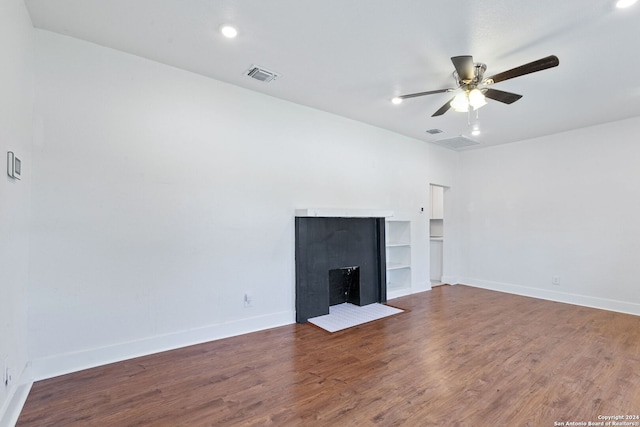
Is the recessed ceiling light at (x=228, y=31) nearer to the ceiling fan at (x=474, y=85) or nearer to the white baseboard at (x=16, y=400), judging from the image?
the ceiling fan at (x=474, y=85)

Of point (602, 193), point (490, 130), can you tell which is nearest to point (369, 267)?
point (490, 130)

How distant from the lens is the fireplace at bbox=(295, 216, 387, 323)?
391cm

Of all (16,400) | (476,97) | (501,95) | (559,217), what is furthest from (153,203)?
(559,217)

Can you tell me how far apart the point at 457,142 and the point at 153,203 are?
4947mm

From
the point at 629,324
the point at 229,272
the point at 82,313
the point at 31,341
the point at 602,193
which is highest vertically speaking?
the point at 602,193

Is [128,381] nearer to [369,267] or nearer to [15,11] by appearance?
[15,11]

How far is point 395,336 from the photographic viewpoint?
3.41 meters

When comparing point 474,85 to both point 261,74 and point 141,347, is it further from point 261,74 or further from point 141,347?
point 141,347

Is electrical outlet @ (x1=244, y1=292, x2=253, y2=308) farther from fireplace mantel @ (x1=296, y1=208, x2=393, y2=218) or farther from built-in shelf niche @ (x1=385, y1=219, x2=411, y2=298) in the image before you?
built-in shelf niche @ (x1=385, y1=219, x2=411, y2=298)

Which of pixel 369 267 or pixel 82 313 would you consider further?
pixel 369 267

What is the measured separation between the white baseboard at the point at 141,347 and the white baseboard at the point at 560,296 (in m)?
4.26

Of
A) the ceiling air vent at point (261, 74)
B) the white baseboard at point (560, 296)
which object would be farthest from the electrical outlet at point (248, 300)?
the white baseboard at point (560, 296)

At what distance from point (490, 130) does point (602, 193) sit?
187 centimetres

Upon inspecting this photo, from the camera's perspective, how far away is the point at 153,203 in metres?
2.95
